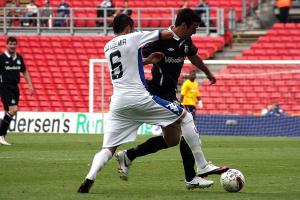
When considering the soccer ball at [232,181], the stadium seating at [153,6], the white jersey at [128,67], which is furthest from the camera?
the stadium seating at [153,6]

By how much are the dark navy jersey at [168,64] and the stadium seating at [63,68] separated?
1737 centimetres

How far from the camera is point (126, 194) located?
1021cm

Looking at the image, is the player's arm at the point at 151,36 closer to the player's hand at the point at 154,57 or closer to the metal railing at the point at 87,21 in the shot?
the player's hand at the point at 154,57

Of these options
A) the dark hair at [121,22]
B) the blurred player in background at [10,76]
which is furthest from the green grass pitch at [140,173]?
the dark hair at [121,22]

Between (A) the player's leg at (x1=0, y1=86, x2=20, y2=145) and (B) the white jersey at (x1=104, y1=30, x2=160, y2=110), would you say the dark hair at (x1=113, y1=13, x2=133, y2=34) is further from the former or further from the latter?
(A) the player's leg at (x1=0, y1=86, x2=20, y2=145)

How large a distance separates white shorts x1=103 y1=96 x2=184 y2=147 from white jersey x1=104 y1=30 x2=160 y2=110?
101 millimetres

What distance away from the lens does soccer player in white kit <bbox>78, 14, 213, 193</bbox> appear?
1028cm

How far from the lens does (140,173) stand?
12.9 metres

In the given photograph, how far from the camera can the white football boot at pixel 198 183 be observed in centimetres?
1080

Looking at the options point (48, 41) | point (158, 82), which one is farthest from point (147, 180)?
point (48, 41)

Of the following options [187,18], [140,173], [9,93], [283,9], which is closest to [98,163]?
[187,18]

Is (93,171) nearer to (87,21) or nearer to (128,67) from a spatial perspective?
(128,67)

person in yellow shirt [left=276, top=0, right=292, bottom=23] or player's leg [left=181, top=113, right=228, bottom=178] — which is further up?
player's leg [left=181, top=113, right=228, bottom=178]

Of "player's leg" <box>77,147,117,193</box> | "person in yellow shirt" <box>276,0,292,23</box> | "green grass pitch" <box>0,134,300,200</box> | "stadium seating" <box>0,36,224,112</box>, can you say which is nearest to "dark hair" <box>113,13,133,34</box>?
"player's leg" <box>77,147,117,193</box>
